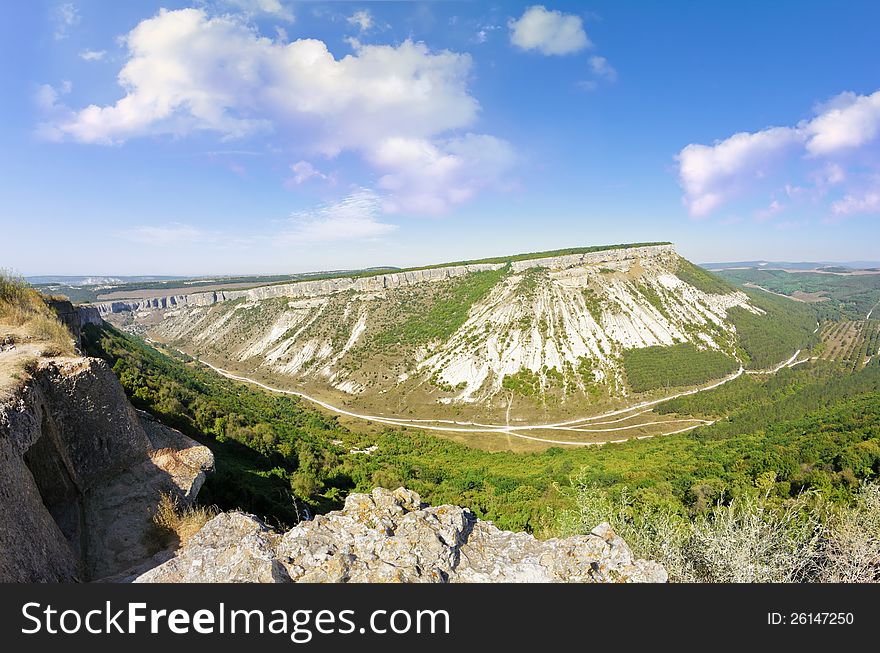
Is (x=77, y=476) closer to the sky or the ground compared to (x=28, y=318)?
closer to the ground

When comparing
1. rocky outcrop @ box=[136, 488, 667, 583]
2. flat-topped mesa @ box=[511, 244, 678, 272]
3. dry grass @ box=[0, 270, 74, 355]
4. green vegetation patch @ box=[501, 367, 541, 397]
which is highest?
flat-topped mesa @ box=[511, 244, 678, 272]

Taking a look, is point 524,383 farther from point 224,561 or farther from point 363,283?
point 224,561

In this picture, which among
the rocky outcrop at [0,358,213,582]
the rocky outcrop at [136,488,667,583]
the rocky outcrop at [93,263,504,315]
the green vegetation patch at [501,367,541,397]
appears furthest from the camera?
the rocky outcrop at [93,263,504,315]

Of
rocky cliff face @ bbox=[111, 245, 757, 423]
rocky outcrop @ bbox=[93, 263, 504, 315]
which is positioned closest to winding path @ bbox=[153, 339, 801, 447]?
rocky cliff face @ bbox=[111, 245, 757, 423]

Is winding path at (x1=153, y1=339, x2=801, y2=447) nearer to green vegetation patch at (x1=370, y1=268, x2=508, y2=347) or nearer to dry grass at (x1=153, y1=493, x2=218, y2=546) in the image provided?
green vegetation patch at (x1=370, y1=268, x2=508, y2=347)

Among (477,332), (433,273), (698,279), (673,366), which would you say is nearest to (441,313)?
(477,332)

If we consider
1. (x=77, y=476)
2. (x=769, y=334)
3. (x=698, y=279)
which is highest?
(x=698, y=279)
